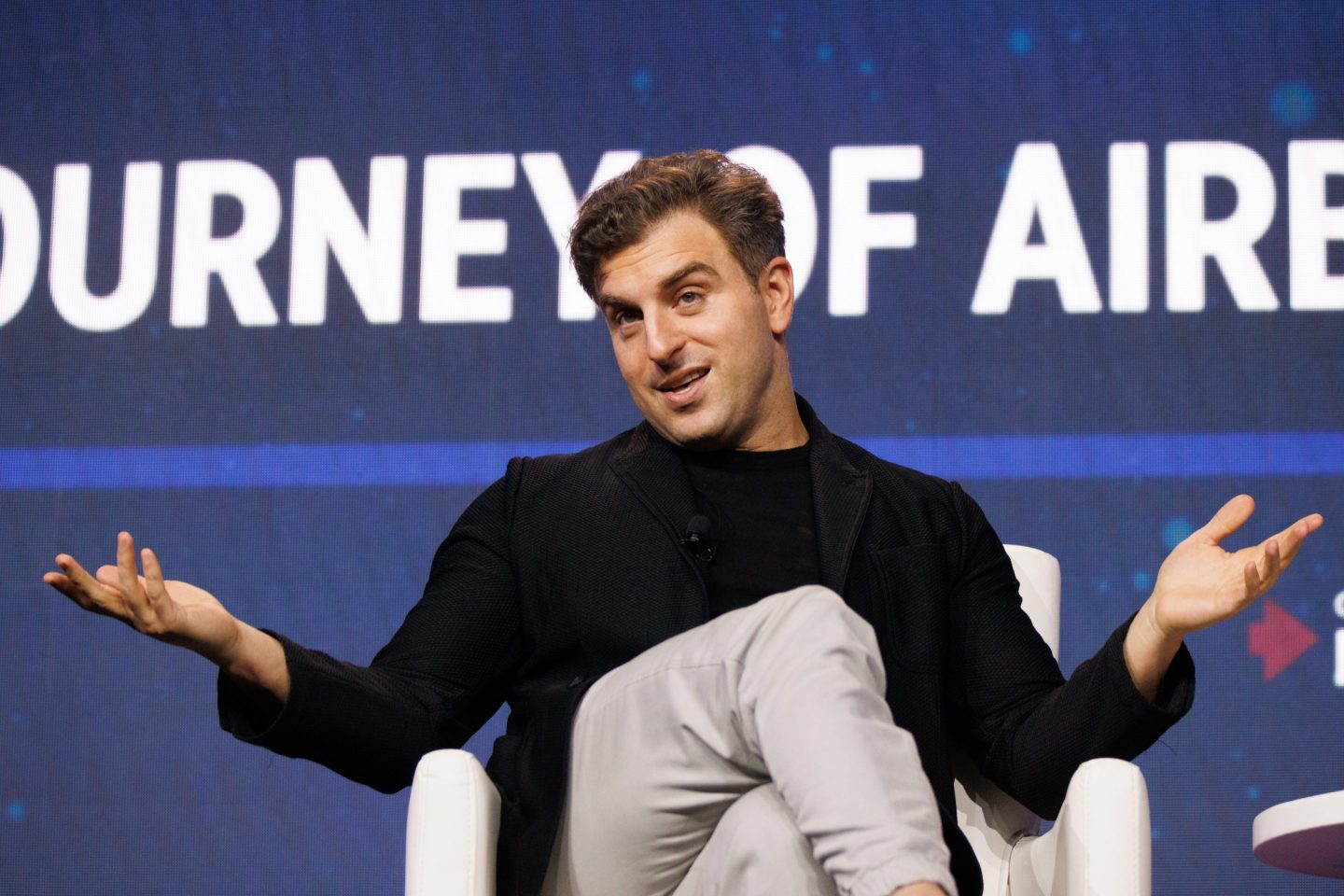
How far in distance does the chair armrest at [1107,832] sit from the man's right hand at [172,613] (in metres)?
0.78

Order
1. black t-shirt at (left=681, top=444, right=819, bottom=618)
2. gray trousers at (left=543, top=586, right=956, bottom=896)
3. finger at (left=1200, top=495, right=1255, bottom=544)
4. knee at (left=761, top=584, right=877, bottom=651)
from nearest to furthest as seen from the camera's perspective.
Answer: gray trousers at (left=543, top=586, right=956, bottom=896), knee at (left=761, top=584, right=877, bottom=651), finger at (left=1200, top=495, right=1255, bottom=544), black t-shirt at (left=681, top=444, right=819, bottom=618)

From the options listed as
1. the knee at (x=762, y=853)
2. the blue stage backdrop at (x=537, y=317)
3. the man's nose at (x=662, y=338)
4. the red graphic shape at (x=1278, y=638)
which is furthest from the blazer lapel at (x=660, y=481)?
the red graphic shape at (x=1278, y=638)

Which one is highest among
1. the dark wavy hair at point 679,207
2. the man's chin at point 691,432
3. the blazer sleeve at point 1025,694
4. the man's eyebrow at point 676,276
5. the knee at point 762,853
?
the dark wavy hair at point 679,207

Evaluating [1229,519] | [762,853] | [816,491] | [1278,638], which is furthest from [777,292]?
[1278,638]

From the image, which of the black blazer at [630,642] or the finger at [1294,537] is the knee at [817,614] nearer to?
the black blazer at [630,642]

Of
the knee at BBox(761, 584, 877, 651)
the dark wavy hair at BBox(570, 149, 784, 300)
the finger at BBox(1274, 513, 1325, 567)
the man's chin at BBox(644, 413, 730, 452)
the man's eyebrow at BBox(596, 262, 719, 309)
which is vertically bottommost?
the knee at BBox(761, 584, 877, 651)

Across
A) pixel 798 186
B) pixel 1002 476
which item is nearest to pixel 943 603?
pixel 1002 476

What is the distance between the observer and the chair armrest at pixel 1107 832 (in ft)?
5.08

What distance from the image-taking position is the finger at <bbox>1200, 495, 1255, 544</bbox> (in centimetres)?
163

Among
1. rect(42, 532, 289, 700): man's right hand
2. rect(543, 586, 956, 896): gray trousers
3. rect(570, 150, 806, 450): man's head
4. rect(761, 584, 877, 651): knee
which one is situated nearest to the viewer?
rect(543, 586, 956, 896): gray trousers

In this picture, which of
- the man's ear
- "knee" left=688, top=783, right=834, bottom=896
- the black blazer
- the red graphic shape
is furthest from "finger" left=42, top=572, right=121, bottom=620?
the red graphic shape

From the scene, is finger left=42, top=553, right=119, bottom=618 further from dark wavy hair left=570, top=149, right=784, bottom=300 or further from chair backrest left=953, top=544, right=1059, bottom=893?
chair backrest left=953, top=544, right=1059, bottom=893

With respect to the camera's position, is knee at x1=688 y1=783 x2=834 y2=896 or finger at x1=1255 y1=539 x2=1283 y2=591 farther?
finger at x1=1255 y1=539 x2=1283 y2=591

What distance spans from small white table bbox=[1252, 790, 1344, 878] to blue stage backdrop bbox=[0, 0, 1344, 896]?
92cm
